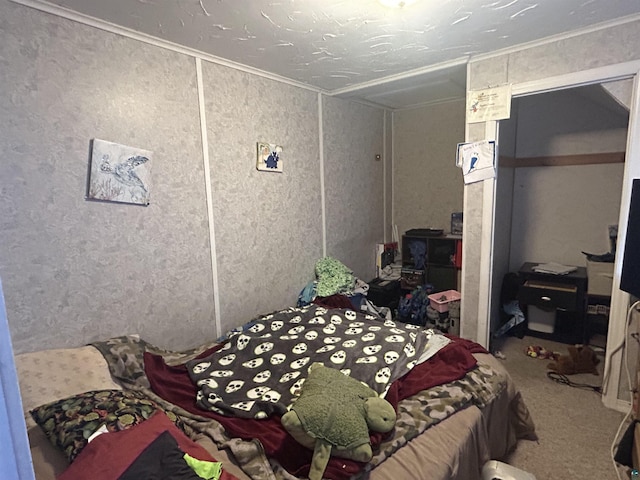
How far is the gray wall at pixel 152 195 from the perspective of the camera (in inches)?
66.4

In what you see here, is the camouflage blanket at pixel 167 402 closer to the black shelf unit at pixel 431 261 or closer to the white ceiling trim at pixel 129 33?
the white ceiling trim at pixel 129 33

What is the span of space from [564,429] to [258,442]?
6.32 ft

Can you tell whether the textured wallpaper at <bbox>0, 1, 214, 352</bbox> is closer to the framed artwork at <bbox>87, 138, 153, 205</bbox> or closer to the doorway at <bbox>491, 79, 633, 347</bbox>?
the framed artwork at <bbox>87, 138, 153, 205</bbox>

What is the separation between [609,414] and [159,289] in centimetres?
299

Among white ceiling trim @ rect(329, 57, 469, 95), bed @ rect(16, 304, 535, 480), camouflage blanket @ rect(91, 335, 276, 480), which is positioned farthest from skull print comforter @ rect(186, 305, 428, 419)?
white ceiling trim @ rect(329, 57, 469, 95)

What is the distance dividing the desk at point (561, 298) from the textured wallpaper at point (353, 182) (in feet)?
5.07

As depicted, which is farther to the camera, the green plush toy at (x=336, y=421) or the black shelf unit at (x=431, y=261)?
the black shelf unit at (x=431, y=261)

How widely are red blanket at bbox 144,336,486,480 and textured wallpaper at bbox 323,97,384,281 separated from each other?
1.72 m

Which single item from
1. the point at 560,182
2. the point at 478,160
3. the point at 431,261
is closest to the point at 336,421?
the point at 478,160

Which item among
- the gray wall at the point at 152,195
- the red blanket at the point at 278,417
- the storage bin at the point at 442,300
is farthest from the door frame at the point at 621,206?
the gray wall at the point at 152,195

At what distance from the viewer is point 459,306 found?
2967 mm

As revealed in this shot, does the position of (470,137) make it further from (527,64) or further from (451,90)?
(451,90)

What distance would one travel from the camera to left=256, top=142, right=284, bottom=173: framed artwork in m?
2.74

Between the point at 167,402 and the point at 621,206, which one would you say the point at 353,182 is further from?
the point at 167,402
